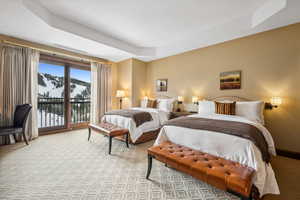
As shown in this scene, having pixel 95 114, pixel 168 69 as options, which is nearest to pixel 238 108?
pixel 168 69

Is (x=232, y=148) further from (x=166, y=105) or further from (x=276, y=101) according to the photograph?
(x=166, y=105)

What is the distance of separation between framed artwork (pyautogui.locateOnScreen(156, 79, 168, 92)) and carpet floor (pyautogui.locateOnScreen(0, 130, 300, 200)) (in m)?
2.84

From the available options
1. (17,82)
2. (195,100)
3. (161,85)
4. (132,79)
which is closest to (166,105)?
(195,100)

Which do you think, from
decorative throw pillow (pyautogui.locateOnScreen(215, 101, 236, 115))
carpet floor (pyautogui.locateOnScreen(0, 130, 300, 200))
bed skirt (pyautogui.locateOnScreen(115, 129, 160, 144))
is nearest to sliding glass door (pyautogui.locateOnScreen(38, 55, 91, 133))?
carpet floor (pyautogui.locateOnScreen(0, 130, 300, 200))

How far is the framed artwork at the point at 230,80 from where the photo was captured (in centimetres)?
340

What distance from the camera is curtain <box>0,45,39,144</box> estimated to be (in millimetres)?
3121

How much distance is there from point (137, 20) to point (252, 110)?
3.37 meters

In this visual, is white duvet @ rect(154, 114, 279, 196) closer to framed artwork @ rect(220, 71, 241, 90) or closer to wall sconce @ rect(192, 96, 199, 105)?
framed artwork @ rect(220, 71, 241, 90)

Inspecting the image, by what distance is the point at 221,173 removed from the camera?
131cm

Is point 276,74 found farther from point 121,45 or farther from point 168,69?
point 121,45

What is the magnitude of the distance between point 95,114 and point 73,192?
3499 millimetres

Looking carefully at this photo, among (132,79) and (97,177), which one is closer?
(97,177)

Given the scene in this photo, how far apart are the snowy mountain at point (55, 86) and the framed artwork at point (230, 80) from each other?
16.2 feet

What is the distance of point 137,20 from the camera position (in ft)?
9.84
